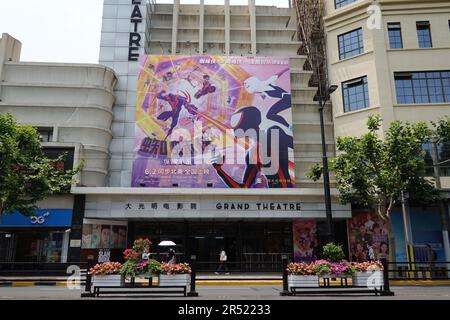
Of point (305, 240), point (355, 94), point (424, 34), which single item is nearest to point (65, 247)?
point (305, 240)

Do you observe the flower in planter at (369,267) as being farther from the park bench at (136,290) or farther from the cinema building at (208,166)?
the cinema building at (208,166)

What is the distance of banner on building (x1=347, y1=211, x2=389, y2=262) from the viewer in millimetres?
24969

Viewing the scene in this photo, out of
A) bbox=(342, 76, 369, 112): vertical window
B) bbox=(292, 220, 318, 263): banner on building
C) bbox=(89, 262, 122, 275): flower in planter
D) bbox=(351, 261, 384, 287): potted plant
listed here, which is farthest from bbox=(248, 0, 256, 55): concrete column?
bbox=(89, 262, 122, 275): flower in planter

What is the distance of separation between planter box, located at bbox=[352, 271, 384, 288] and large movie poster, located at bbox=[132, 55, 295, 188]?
14.0 metres

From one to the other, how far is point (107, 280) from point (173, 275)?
2148mm

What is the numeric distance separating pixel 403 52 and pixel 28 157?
25691 mm

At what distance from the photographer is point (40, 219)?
77.6 feet

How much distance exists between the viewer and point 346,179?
20703 mm

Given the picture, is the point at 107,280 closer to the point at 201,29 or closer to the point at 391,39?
the point at 391,39

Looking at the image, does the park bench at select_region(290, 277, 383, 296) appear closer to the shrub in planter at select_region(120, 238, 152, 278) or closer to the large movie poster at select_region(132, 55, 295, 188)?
the shrub in planter at select_region(120, 238, 152, 278)

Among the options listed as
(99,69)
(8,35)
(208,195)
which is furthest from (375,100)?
(8,35)

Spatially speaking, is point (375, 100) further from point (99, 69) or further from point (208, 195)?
point (99, 69)

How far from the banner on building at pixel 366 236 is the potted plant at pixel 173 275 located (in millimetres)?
16392

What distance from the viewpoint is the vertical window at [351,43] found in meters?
27.7
